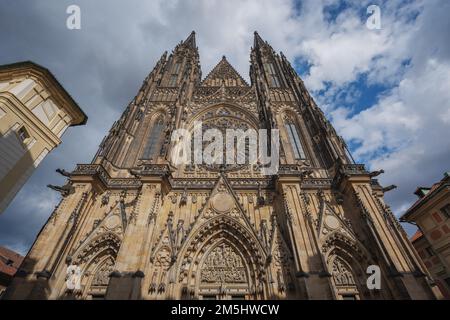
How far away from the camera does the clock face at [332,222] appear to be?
33.6ft

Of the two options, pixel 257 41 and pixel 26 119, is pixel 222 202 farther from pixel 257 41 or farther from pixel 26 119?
pixel 257 41

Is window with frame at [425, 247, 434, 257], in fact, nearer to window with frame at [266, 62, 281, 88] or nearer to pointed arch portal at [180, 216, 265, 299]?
pointed arch portal at [180, 216, 265, 299]

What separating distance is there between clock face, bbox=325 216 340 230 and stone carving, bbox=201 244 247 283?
4.53m

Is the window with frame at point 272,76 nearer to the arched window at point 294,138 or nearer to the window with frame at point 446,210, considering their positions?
the arched window at point 294,138

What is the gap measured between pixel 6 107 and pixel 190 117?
10.6m

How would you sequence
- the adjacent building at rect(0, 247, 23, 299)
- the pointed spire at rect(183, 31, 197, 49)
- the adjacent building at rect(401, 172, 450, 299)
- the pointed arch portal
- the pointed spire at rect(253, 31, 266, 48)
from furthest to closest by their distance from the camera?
the pointed spire at rect(183, 31, 197, 49) → the pointed spire at rect(253, 31, 266, 48) → the adjacent building at rect(0, 247, 23, 299) → the adjacent building at rect(401, 172, 450, 299) → the pointed arch portal

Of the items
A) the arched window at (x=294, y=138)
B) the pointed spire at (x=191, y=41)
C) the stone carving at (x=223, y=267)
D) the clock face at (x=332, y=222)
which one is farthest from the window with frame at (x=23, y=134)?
the pointed spire at (x=191, y=41)

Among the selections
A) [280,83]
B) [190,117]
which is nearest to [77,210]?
[190,117]

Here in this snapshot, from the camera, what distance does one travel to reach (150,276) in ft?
28.7

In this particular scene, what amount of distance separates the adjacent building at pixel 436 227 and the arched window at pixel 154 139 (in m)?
18.2

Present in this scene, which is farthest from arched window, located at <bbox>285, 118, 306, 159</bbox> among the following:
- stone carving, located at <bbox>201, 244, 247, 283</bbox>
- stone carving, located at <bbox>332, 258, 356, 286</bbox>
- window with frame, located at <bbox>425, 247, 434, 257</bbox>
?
window with frame, located at <bbox>425, 247, 434, 257</bbox>

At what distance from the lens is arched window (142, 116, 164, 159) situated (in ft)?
47.6

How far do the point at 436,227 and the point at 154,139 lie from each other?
19608mm
